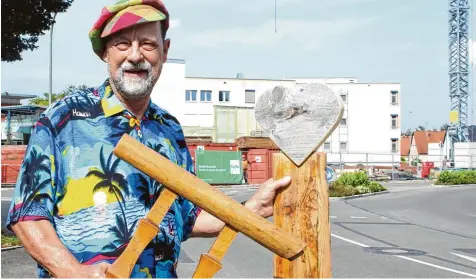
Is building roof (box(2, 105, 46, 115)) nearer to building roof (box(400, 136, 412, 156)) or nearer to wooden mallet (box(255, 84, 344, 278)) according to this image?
wooden mallet (box(255, 84, 344, 278))

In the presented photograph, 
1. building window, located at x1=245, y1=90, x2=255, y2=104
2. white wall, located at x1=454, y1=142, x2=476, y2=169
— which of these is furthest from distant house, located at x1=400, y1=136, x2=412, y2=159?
white wall, located at x1=454, y1=142, x2=476, y2=169

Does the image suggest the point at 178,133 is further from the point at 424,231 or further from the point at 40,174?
the point at 424,231

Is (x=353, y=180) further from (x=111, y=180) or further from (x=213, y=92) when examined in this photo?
(x=213, y=92)

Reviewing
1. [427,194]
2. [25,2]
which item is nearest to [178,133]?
[25,2]

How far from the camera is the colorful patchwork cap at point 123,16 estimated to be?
8.38ft

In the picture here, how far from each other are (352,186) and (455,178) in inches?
394

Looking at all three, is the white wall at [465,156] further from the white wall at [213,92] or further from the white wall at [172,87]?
the white wall at [172,87]

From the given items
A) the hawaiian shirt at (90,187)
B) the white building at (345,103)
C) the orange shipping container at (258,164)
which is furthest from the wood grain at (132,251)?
the white building at (345,103)

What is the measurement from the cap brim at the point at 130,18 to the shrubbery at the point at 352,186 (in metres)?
25.2

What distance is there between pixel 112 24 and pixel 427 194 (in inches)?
1099

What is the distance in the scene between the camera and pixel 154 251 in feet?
8.39

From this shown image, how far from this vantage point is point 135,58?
258cm

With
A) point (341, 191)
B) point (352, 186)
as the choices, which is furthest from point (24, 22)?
point (352, 186)

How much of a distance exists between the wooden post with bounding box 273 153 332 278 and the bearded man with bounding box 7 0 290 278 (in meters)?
0.07
